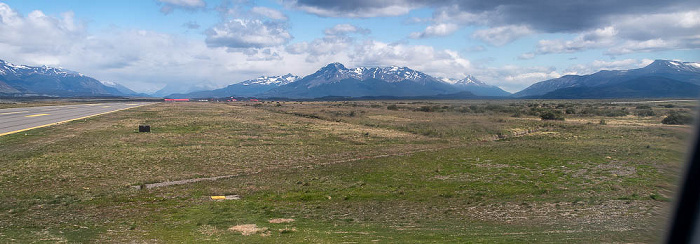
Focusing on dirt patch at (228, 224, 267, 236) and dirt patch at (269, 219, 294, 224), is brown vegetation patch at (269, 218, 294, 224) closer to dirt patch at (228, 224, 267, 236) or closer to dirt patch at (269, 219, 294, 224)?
dirt patch at (269, 219, 294, 224)

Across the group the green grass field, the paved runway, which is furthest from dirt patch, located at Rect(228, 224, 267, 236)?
the paved runway

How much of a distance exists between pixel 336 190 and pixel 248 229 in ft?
22.0

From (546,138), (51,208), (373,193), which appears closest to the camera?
(51,208)

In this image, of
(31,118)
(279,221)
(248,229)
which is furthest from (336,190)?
(31,118)

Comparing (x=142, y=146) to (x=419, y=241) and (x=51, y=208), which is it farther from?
(x=419, y=241)

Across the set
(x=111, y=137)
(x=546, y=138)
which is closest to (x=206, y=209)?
(x=111, y=137)

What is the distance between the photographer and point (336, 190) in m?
19.1

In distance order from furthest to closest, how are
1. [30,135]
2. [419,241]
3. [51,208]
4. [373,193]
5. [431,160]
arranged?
1. [30,135]
2. [431,160]
3. [373,193]
4. [51,208]
5. [419,241]

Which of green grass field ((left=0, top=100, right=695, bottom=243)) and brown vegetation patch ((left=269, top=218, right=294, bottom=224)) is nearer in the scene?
green grass field ((left=0, top=100, right=695, bottom=243))

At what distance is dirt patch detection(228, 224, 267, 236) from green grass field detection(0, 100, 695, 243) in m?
0.03

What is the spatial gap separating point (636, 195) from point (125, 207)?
19.9 m

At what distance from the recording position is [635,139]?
35938 mm

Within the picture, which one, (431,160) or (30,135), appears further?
(30,135)

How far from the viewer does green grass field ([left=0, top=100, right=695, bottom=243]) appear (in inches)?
473
